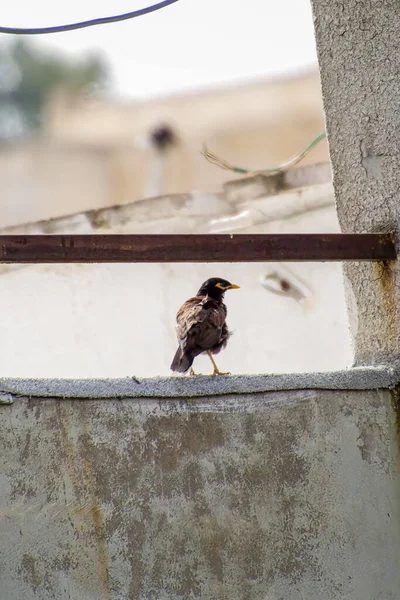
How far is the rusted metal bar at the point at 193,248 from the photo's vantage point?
3.35 metres

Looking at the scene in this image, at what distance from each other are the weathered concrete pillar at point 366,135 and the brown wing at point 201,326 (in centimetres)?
86

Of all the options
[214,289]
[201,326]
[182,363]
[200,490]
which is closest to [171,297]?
[214,289]

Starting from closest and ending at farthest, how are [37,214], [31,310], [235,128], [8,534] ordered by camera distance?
[8,534], [31,310], [235,128], [37,214]

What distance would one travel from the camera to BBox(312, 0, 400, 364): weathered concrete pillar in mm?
3676

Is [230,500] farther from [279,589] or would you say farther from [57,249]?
[57,249]

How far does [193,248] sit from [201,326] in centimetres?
102

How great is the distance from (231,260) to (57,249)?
26.7 inches

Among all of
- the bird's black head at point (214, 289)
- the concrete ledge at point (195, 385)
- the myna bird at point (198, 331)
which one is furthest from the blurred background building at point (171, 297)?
the concrete ledge at point (195, 385)

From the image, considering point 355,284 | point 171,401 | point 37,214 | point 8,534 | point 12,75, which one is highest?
point 12,75

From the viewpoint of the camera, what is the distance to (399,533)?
3.35 meters

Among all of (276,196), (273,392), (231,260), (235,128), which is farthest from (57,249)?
(235,128)

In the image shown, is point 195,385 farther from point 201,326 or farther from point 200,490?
point 201,326

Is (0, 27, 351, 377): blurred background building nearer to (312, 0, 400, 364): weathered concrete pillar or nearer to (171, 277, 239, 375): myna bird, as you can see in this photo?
(171, 277, 239, 375): myna bird

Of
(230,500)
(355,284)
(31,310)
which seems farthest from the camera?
(31,310)
